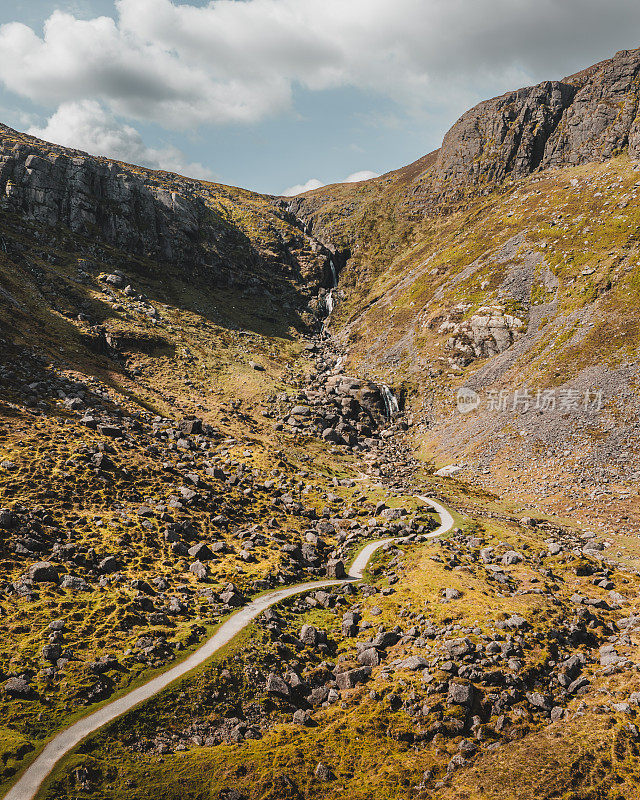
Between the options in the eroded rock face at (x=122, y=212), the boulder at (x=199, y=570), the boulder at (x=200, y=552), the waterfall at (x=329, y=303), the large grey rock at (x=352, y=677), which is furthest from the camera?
the waterfall at (x=329, y=303)

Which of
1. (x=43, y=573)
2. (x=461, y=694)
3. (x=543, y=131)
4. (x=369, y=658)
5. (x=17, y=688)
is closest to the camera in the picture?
(x=17, y=688)

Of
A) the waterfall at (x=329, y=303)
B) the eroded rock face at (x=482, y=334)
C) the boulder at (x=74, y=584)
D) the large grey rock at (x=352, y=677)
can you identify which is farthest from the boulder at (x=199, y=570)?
the waterfall at (x=329, y=303)

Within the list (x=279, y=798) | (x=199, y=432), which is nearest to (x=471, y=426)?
(x=199, y=432)

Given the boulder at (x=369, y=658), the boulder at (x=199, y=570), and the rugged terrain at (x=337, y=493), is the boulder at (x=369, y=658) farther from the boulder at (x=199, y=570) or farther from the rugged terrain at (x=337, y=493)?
the boulder at (x=199, y=570)

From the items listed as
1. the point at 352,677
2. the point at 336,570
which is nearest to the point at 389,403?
the point at 336,570

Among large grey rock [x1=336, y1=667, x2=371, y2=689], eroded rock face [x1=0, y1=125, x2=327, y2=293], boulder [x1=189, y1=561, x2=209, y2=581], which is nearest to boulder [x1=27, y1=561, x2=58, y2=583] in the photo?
boulder [x1=189, y1=561, x2=209, y2=581]

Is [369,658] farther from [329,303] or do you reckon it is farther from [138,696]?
[329,303]
